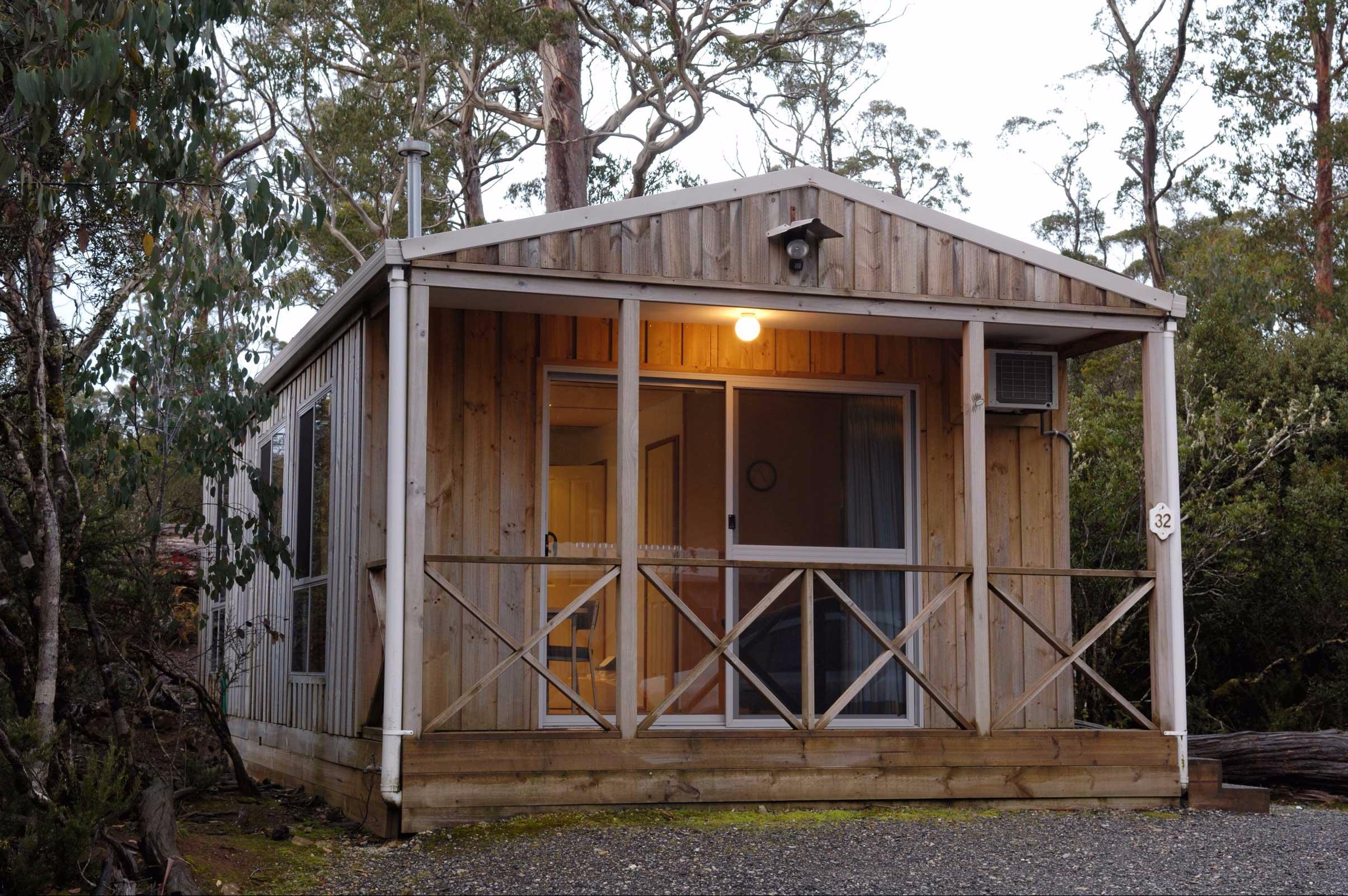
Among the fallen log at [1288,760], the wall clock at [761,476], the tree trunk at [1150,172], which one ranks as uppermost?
the tree trunk at [1150,172]

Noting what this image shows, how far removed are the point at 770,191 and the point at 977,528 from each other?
198 centimetres

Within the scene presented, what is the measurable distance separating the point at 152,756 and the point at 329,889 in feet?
11.1

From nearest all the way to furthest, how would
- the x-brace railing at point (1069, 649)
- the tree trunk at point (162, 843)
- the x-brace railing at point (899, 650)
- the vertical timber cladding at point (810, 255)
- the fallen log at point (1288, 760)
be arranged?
the tree trunk at point (162, 843) → the vertical timber cladding at point (810, 255) → the x-brace railing at point (899, 650) → the x-brace railing at point (1069, 649) → the fallen log at point (1288, 760)

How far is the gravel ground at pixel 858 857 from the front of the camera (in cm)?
513

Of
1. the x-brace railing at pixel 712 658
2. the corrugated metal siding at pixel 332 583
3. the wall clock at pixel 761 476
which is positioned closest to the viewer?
the x-brace railing at pixel 712 658

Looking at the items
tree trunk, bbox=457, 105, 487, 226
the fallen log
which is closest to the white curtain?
the fallen log

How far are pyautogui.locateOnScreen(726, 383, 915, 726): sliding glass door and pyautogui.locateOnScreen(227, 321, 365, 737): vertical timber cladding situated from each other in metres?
Result: 2.01

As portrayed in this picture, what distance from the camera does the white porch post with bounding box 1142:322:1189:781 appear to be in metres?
7.07

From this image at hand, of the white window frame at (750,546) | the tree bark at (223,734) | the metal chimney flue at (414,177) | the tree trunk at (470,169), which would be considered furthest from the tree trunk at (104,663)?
the tree trunk at (470,169)

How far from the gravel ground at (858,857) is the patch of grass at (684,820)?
13mm

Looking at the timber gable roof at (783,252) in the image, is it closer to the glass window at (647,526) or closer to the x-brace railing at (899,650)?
the glass window at (647,526)

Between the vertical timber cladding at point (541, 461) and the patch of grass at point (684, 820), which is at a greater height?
the vertical timber cladding at point (541, 461)

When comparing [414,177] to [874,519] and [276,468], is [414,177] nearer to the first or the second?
[276,468]

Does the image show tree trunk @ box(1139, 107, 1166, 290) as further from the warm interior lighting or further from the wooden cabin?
the warm interior lighting
